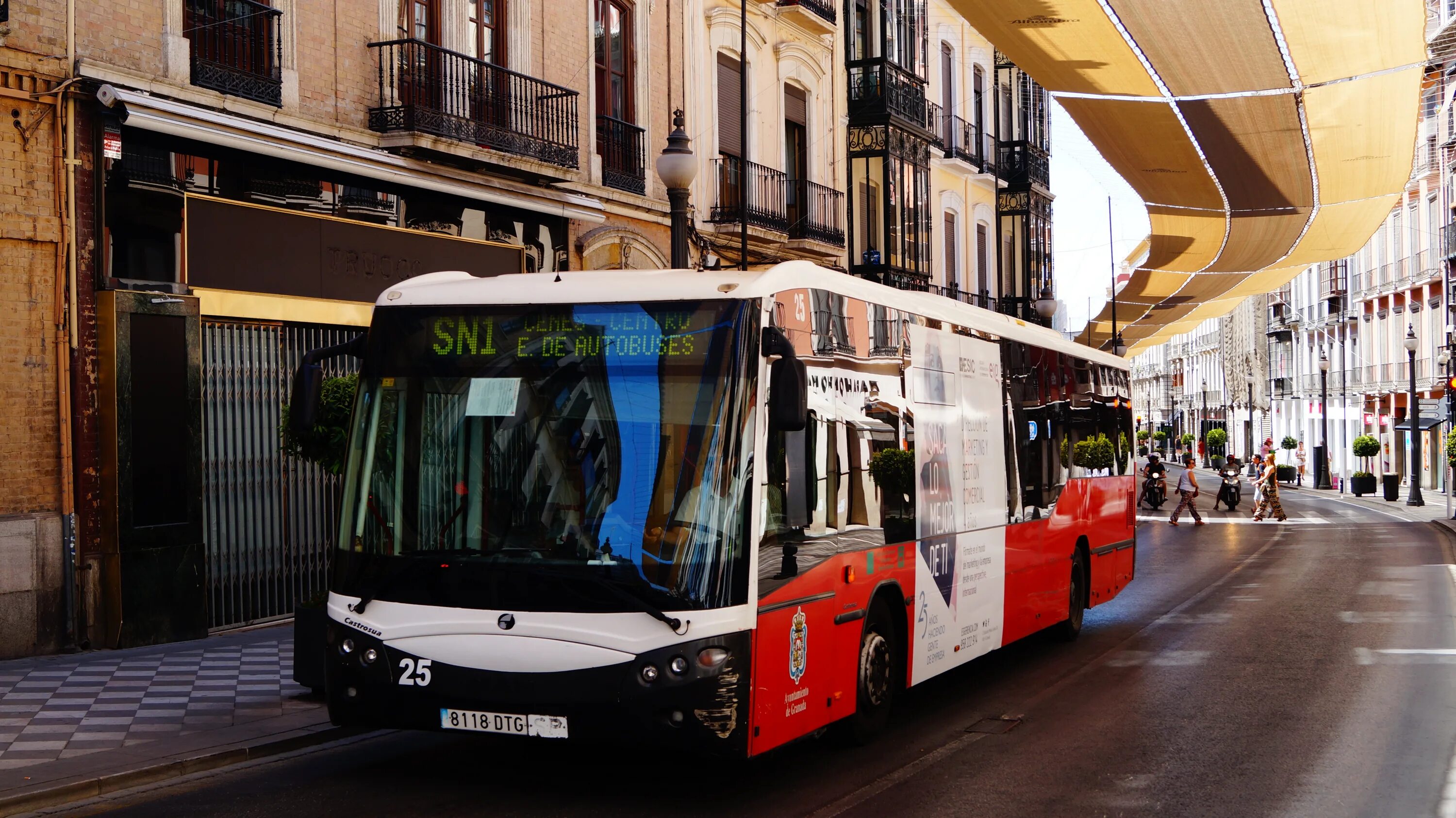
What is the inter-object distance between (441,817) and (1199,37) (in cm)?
1005

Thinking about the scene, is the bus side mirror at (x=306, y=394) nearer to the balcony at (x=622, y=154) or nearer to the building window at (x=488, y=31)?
the building window at (x=488, y=31)

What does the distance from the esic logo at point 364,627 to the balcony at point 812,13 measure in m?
18.8

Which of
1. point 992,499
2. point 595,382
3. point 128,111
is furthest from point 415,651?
point 128,111

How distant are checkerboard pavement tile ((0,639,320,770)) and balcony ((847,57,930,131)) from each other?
1905 centimetres

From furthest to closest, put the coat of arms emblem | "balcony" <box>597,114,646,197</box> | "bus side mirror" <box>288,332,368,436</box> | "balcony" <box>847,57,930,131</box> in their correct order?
"balcony" <box>847,57,930,131</box>
"balcony" <box>597,114,646,197</box>
"bus side mirror" <box>288,332,368,436</box>
the coat of arms emblem

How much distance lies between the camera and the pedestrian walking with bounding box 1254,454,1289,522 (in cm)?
3359

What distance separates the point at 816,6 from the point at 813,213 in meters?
3.59

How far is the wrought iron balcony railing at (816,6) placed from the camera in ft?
79.8

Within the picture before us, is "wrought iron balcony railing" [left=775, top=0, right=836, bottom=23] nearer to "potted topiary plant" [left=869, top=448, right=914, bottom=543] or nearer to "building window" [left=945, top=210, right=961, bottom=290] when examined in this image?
"building window" [left=945, top=210, right=961, bottom=290]

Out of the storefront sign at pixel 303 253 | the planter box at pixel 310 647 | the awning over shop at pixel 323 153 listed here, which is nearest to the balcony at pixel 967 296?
the awning over shop at pixel 323 153

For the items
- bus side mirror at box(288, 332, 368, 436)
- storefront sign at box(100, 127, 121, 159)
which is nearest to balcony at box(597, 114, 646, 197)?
storefront sign at box(100, 127, 121, 159)

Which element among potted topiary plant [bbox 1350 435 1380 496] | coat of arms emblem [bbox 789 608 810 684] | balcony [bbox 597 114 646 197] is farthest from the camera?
potted topiary plant [bbox 1350 435 1380 496]

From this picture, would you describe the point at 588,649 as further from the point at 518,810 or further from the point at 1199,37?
the point at 1199,37

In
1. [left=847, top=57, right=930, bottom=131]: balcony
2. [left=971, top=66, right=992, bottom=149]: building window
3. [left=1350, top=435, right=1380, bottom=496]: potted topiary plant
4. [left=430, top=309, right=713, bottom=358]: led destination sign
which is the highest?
[left=971, top=66, right=992, bottom=149]: building window
